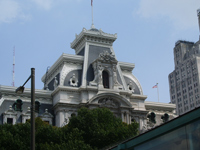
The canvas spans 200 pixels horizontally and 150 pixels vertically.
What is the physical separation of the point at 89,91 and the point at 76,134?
23.3m

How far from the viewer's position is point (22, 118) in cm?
7800

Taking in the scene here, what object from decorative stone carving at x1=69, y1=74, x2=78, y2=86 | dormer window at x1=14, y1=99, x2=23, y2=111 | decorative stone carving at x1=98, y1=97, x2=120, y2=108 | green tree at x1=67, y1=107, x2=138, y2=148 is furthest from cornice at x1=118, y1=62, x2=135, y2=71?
green tree at x1=67, y1=107, x2=138, y2=148

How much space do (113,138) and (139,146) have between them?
3445 cm

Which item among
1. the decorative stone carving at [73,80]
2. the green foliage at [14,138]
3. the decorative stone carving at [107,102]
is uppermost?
the decorative stone carving at [73,80]

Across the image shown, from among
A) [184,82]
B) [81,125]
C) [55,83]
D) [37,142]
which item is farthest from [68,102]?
[184,82]

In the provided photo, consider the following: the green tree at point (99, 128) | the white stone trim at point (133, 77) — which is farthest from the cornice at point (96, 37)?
the green tree at point (99, 128)

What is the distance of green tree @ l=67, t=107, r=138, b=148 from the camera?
5984 centimetres

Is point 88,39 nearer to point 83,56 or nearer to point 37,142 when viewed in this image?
point 83,56

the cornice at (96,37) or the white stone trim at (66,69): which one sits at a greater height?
Result: the cornice at (96,37)

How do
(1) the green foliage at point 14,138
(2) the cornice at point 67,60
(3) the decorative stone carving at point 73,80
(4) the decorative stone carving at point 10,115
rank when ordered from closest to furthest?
(1) the green foliage at point 14,138, (4) the decorative stone carving at point 10,115, (3) the decorative stone carving at point 73,80, (2) the cornice at point 67,60

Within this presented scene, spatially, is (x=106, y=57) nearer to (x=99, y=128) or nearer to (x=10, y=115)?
(x=10, y=115)

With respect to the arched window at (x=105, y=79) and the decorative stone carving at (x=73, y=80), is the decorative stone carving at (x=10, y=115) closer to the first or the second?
the decorative stone carving at (x=73, y=80)

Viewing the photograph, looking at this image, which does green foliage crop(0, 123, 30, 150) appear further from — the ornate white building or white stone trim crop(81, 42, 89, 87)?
white stone trim crop(81, 42, 89, 87)

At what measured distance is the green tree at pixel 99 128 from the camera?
59.8 m
